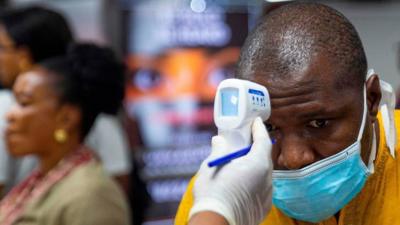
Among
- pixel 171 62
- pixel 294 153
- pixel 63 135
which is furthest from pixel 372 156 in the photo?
pixel 171 62

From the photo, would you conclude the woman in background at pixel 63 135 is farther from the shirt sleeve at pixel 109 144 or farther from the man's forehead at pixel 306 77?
the man's forehead at pixel 306 77

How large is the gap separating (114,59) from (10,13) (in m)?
0.83

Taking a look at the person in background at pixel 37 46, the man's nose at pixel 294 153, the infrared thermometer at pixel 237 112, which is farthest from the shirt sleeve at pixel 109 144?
the infrared thermometer at pixel 237 112

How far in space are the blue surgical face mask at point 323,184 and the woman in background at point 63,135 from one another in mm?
946

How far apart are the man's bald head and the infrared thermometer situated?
0.51 ft

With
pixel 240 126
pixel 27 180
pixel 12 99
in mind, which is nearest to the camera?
pixel 240 126

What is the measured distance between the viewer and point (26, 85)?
255 centimetres

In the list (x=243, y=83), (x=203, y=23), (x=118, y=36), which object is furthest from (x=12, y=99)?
(x=243, y=83)

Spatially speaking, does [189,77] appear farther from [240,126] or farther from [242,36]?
[240,126]

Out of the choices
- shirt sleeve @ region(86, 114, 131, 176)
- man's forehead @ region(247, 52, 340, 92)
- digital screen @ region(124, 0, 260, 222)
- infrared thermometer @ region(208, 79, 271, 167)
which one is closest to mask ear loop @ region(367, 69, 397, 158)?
man's forehead @ region(247, 52, 340, 92)

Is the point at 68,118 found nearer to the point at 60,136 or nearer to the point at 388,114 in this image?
the point at 60,136

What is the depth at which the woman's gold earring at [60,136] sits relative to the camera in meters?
2.51

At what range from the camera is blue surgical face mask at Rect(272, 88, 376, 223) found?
142 centimetres

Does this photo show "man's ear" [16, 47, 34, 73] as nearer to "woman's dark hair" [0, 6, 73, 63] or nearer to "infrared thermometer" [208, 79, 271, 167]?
"woman's dark hair" [0, 6, 73, 63]
